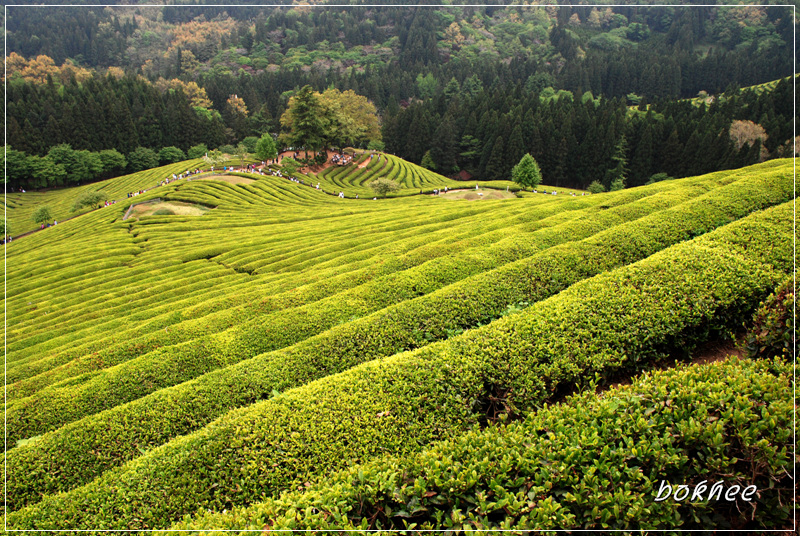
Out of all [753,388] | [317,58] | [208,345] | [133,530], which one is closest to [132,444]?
[133,530]

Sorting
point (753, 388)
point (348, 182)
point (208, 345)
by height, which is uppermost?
point (753, 388)

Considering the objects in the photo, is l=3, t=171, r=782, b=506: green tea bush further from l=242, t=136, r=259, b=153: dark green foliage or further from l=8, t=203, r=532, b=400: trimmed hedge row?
l=242, t=136, r=259, b=153: dark green foliage

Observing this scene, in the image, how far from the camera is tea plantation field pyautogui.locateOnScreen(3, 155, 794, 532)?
4.70 metres

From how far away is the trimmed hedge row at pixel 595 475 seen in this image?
4.36 m

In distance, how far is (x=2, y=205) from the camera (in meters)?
71.0

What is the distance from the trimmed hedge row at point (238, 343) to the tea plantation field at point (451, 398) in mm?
67

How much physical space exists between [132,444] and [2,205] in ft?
304

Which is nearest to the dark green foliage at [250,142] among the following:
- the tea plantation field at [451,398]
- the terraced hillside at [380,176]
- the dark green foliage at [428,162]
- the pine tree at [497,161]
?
the terraced hillside at [380,176]

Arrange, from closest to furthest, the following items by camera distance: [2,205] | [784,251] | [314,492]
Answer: [314,492], [784,251], [2,205]

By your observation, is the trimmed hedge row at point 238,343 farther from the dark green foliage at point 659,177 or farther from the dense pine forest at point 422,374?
the dark green foliage at point 659,177

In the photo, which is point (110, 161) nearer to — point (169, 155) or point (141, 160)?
point (141, 160)

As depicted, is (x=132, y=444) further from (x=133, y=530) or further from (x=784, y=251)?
(x=784, y=251)

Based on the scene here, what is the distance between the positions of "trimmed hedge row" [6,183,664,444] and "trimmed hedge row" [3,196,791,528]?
206 centimetres

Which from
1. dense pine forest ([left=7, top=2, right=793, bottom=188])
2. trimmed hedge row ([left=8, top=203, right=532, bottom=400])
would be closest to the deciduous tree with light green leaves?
dense pine forest ([left=7, top=2, right=793, bottom=188])
